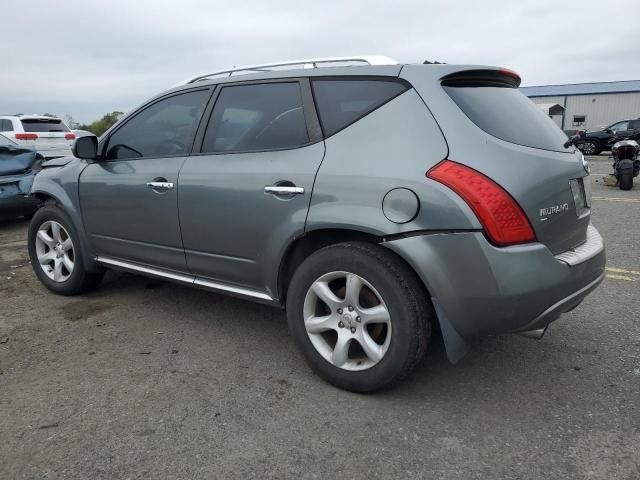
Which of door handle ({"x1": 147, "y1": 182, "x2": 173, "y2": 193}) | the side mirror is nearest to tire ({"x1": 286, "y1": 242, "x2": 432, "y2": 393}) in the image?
door handle ({"x1": 147, "y1": 182, "x2": 173, "y2": 193})

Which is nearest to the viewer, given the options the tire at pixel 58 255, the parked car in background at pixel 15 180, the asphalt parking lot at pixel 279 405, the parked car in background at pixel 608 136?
the asphalt parking lot at pixel 279 405

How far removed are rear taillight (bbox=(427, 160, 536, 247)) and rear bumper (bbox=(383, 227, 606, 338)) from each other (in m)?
0.05

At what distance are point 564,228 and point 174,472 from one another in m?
2.09

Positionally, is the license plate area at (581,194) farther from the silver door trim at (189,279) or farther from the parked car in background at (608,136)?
the parked car in background at (608,136)

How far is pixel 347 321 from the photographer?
2.60 meters

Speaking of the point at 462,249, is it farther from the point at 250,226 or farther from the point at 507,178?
the point at 250,226

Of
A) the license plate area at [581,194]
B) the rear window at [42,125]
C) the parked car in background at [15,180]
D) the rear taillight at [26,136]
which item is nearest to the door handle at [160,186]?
the license plate area at [581,194]

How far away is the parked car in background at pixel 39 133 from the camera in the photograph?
1238 centimetres

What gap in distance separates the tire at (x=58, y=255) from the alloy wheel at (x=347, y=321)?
225 centimetres

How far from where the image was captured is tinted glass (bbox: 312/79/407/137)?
8.57 ft

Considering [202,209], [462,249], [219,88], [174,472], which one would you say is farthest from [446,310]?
[219,88]

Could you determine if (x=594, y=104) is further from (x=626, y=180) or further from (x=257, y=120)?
(x=257, y=120)

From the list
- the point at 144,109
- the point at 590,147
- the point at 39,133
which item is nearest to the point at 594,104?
the point at 590,147

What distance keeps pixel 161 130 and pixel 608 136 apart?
2435 centimetres
